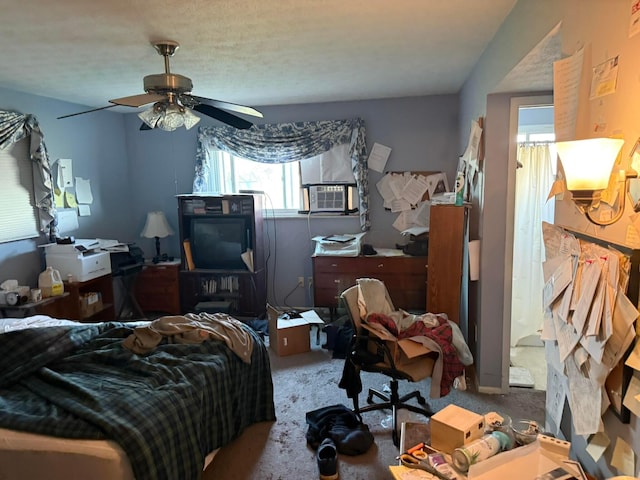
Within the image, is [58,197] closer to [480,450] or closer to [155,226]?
[155,226]

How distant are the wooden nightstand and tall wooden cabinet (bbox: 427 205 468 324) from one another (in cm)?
284

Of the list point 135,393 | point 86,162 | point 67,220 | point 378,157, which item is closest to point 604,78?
point 135,393

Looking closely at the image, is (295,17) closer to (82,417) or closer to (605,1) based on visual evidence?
(605,1)

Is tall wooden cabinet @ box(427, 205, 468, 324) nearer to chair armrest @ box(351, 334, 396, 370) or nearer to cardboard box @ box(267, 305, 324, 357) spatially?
chair armrest @ box(351, 334, 396, 370)

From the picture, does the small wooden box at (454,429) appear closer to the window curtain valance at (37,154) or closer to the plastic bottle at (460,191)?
the plastic bottle at (460,191)

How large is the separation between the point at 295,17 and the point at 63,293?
314cm

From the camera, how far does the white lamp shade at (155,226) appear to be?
15.9ft

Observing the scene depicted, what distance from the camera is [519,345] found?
3.92 metres

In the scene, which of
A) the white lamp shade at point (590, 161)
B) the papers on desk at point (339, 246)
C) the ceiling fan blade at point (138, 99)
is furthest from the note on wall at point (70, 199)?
the white lamp shade at point (590, 161)

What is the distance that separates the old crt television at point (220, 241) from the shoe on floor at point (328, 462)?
8.67 ft

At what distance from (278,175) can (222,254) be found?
111cm

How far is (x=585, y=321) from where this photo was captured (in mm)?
1220

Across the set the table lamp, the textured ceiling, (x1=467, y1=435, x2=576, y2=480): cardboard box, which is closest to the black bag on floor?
(x1=467, y1=435, x2=576, y2=480): cardboard box

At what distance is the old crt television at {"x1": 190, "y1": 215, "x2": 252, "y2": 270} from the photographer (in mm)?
4633
